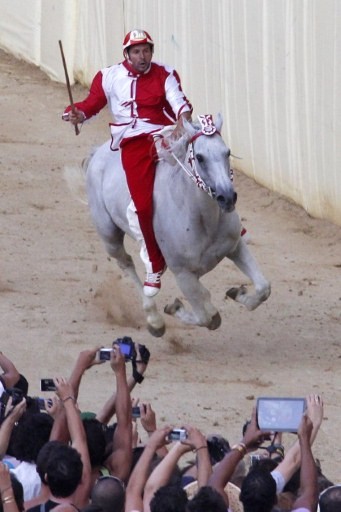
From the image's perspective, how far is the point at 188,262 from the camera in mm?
10250

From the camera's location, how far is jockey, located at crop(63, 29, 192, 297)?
1037cm

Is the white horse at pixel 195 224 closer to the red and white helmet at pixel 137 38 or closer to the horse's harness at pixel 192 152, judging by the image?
the horse's harness at pixel 192 152

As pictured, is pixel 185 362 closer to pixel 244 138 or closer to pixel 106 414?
pixel 106 414

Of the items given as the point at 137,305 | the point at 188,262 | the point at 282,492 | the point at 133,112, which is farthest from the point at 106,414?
the point at 137,305

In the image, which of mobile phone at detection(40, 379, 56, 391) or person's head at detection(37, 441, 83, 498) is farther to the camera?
mobile phone at detection(40, 379, 56, 391)

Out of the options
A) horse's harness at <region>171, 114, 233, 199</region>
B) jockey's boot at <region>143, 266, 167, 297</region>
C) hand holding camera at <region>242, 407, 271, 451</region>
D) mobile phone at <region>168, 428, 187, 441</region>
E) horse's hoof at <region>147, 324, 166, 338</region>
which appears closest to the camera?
mobile phone at <region>168, 428, 187, 441</region>

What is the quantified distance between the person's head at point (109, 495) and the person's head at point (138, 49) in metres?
5.19

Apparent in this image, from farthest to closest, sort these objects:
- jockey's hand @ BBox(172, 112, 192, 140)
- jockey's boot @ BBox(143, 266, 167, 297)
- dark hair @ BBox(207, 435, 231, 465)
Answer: jockey's boot @ BBox(143, 266, 167, 297) → jockey's hand @ BBox(172, 112, 192, 140) → dark hair @ BBox(207, 435, 231, 465)

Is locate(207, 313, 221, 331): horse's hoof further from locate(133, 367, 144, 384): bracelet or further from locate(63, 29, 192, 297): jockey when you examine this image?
locate(133, 367, 144, 384): bracelet

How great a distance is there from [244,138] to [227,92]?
2.04ft

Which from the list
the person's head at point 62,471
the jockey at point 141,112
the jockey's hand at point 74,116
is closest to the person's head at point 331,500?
the person's head at point 62,471

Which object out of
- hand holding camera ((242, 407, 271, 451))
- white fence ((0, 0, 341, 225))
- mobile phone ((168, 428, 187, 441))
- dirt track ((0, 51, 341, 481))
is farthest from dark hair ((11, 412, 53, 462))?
white fence ((0, 0, 341, 225))

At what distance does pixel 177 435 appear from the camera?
6.05 m

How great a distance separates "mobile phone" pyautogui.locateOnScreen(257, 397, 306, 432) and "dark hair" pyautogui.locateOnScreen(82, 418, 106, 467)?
808mm
